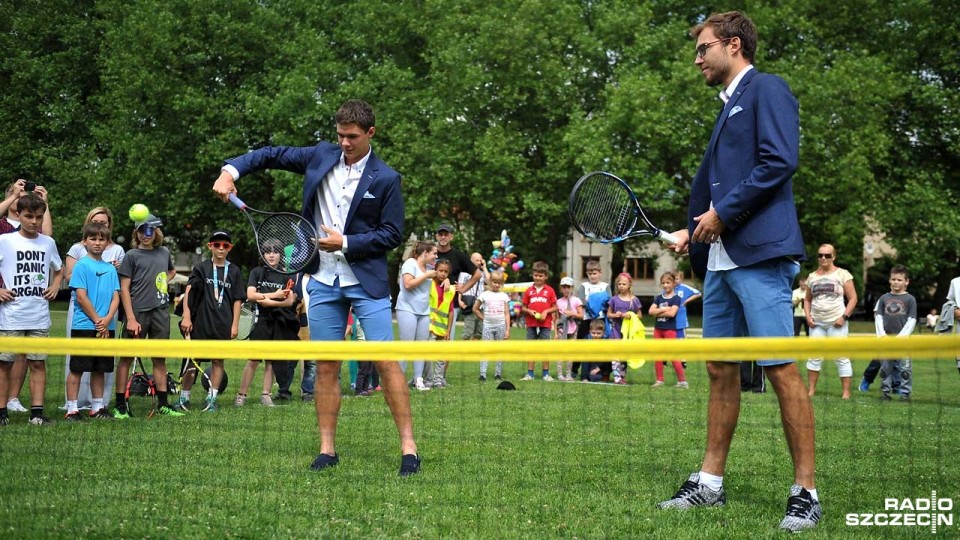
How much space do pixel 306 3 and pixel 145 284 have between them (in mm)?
31064

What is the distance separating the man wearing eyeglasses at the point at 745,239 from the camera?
4.97 metres

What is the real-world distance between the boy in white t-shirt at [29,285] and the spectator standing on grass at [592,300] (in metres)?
8.79

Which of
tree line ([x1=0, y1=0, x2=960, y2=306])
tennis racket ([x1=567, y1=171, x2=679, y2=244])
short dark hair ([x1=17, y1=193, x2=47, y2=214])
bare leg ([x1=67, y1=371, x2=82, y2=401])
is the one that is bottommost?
bare leg ([x1=67, y1=371, x2=82, y2=401])

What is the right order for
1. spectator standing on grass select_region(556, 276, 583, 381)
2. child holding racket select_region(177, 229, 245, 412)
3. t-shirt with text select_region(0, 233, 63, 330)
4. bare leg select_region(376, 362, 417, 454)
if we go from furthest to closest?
1. spectator standing on grass select_region(556, 276, 583, 381)
2. child holding racket select_region(177, 229, 245, 412)
3. t-shirt with text select_region(0, 233, 63, 330)
4. bare leg select_region(376, 362, 417, 454)

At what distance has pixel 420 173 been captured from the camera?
117 ft

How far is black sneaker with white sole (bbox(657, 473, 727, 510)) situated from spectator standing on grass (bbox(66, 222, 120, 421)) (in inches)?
224

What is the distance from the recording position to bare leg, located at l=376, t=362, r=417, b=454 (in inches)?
241

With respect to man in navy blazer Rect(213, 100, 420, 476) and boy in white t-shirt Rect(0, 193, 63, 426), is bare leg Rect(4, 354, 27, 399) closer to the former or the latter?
boy in white t-shirt Rect(0, 193, 63, 426)

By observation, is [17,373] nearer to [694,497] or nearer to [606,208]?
[606,208]

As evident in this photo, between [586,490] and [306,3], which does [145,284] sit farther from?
[306,3]


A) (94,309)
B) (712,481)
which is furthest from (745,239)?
(94,309)

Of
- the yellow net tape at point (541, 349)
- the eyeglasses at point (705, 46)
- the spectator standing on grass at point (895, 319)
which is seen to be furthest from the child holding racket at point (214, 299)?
the spectator standing on grass at point (895, 319)

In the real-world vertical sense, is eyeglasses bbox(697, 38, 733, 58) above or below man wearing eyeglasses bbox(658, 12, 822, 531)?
above

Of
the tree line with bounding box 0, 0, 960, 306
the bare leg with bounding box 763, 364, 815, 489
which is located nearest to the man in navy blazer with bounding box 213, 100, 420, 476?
the bare leg with bounding box 763, 364, 815, 489
